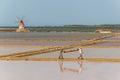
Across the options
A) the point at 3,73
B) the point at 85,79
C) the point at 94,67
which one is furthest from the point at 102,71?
the point at 3,73

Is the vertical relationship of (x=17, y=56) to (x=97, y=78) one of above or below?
above

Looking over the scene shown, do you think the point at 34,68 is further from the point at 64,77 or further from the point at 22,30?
the point at 22,30

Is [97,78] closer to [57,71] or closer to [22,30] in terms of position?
[57,71]

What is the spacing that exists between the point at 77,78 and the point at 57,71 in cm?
104

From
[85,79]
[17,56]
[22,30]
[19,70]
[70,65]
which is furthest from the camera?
[22,30]

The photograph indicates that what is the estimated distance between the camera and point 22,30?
71.2 m

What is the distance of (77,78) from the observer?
7.62m

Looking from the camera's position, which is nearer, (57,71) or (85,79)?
(85,79)

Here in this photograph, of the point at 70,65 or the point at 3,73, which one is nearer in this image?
the point at 3,73

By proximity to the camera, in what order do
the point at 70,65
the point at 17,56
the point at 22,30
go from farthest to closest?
1. the point at 22,30
2. the point at 70,65
3. the point at 17,56

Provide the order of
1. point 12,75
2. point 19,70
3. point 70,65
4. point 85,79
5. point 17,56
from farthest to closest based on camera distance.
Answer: point 70,65 → point 19,70 → point 12,75 → point 85,79 → point 17,56

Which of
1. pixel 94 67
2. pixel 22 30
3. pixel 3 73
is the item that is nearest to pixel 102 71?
pixel 94 67

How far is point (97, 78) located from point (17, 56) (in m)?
2.05

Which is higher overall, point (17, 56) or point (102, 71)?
point (17, 56)
